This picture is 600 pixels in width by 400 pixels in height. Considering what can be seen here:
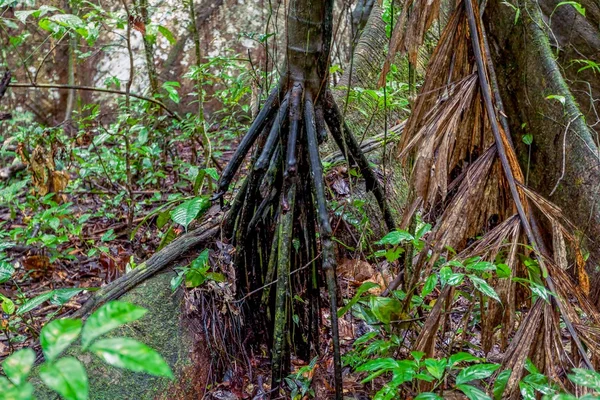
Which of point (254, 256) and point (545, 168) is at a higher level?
point (545, 168)

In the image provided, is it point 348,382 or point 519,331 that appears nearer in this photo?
point 519,331

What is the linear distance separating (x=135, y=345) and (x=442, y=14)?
410 cm

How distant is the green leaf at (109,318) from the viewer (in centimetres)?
73

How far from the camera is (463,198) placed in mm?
1746

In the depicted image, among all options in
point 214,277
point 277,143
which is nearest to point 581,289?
point 277,143

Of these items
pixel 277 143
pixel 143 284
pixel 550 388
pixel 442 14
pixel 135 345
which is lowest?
pixel 143 284

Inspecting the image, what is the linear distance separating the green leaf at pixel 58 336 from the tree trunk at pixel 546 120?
1.88 metres

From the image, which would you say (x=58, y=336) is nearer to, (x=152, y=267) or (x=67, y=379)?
(x=67, y=379)

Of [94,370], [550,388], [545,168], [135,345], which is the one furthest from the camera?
[545,168]

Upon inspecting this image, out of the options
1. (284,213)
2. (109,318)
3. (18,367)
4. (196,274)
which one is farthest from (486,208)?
(18,367)

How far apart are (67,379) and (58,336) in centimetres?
9

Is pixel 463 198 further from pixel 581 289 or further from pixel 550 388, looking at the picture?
pixel 550 388

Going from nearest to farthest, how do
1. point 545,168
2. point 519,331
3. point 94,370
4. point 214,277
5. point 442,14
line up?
point 519,331 < point 94,370 < point 214,277 < point 545,168 < point 442,14

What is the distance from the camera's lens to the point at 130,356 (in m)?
0.70
